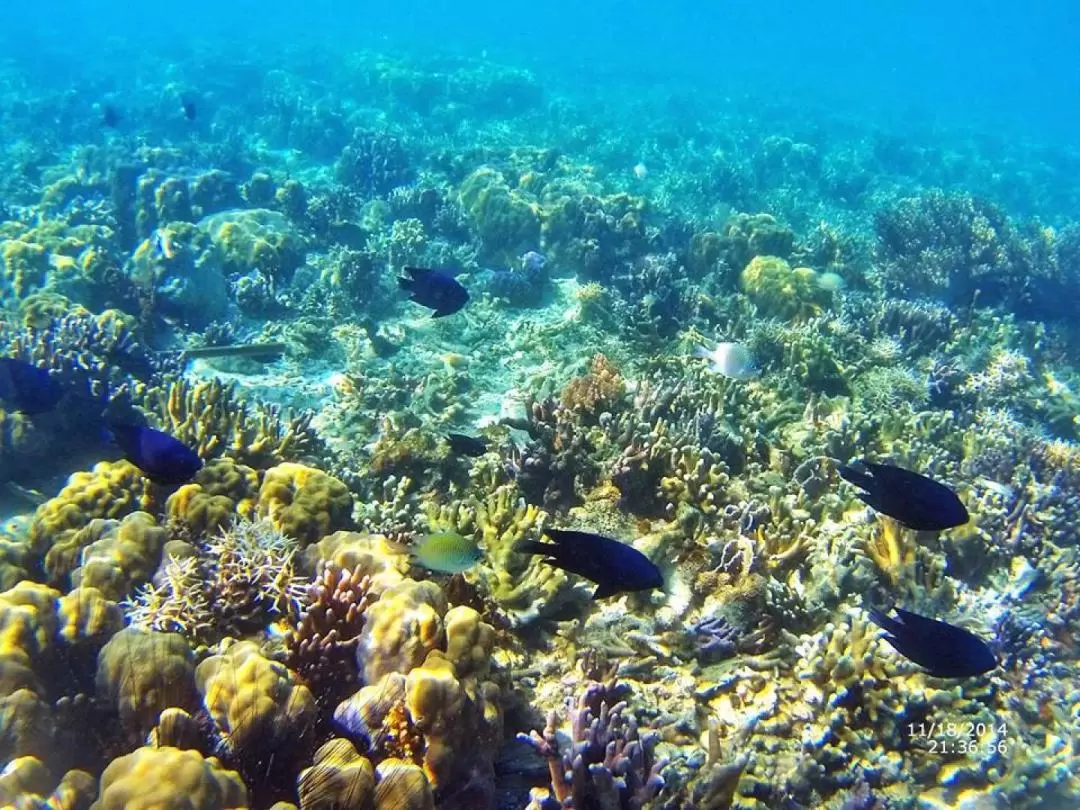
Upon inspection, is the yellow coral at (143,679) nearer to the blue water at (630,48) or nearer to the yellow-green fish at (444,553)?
the yellow-green fish at (444,553)

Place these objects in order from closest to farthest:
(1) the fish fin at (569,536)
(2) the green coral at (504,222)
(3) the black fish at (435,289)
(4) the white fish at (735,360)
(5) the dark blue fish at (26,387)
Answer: (1) the fish fin at (569,536) < (3) the black fish at (435,289) < (5) the dark blue fish at (26,387) < (4) the white fish at (735,360) < (2) the green coral at (504,222)

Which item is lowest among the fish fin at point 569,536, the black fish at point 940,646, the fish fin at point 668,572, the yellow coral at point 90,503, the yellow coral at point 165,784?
the fish fin at point 668,572

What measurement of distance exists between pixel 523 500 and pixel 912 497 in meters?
2.73

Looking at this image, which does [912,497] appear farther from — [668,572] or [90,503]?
[90,503]

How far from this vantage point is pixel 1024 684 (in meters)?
4.30

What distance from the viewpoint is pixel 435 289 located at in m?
5.29

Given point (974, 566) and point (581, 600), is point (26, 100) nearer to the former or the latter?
point (581, 600)

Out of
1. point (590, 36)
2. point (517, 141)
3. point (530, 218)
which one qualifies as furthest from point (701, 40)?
point (530, 218)

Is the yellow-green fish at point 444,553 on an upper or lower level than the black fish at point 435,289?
lower

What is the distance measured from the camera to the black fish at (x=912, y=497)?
315cm

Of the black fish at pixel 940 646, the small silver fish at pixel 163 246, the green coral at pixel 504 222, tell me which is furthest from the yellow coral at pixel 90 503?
the green coral at pixel 504 222

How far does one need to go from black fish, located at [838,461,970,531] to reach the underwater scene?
0.02 m

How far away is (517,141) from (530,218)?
1192 cm

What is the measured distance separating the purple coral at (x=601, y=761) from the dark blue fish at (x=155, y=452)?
2.44 metres
